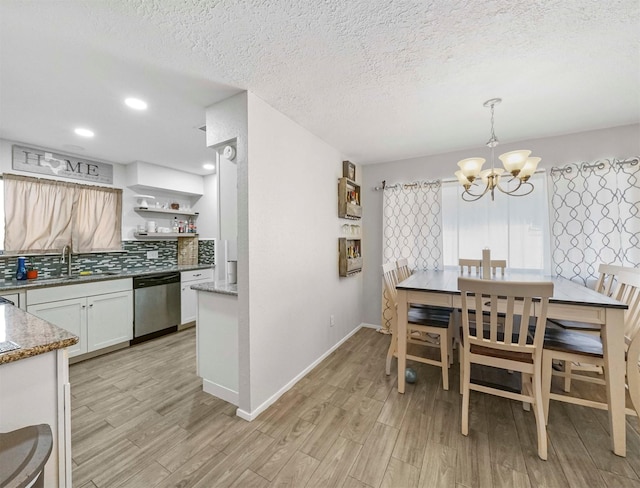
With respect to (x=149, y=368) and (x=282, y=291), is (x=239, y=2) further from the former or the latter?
(x=149, y=368)

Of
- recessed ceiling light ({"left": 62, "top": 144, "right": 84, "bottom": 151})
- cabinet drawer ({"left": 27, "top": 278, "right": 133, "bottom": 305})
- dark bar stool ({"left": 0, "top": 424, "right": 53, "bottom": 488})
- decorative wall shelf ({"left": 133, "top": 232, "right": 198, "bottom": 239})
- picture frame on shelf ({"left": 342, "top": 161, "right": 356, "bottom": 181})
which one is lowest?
dark bar stool ({"left": 0, "top": 424, "right": 53, "bottom": 488})

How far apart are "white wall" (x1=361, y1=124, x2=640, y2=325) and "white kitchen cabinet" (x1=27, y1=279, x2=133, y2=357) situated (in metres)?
3.04

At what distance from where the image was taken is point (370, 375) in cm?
250

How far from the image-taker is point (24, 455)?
77cm

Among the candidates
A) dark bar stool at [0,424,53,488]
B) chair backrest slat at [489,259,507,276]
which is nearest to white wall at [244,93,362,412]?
dark bar stool at [0,424,53,488]

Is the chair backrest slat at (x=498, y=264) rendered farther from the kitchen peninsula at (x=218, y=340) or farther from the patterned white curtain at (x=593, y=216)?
the kitchen peninsula at (x=218, y=340)

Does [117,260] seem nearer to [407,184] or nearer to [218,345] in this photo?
[218,345]

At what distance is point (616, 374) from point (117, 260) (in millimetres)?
5007

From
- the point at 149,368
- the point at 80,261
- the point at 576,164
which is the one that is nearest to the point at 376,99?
the point at 576,164

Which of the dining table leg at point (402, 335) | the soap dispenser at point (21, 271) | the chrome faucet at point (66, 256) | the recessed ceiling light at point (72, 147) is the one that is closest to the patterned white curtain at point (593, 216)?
the dining table leg at point (402, 335)

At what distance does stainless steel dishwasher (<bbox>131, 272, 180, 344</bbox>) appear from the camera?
3293 mm

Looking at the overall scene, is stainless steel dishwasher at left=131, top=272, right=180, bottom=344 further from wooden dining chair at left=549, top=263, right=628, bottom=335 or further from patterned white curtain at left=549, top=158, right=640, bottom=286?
patterned white curtain at left=549, top=158, right=640, bottom=286

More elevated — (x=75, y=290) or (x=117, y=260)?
(x=117, y=260)

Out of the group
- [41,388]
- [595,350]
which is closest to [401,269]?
[595,350]
